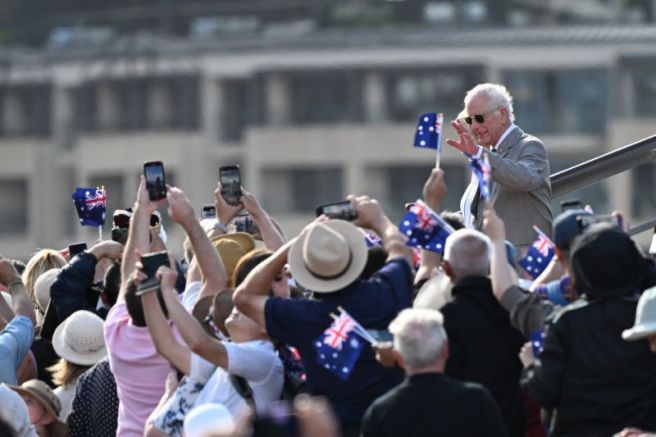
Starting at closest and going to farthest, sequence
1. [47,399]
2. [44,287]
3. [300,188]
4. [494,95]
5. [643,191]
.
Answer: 1. [47,399]
2. [494,95]
3. [44,287]
4. [643,191]
5. [300,188]

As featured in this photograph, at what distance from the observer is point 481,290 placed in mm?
9773

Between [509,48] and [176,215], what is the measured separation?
204 feet

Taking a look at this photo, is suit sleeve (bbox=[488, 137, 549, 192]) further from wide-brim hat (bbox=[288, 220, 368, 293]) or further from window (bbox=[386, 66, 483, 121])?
window (bbox=[386, 66, 483, 121])

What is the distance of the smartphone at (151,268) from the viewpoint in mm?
10266

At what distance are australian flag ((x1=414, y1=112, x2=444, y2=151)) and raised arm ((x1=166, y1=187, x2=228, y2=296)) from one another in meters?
1.37

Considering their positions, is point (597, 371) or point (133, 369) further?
point (133, 369)

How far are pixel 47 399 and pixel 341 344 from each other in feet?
7.52

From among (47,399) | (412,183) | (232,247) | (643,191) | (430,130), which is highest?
(430,130)

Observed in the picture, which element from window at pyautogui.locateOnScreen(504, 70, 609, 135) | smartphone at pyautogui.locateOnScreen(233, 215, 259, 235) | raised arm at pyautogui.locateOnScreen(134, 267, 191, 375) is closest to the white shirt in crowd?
raised arm at pyautogui.locateOnScreen(134, 267, 191, 375)

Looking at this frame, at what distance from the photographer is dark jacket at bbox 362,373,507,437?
8883 millimetres

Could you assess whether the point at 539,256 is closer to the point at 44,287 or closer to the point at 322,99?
the point at 44,287

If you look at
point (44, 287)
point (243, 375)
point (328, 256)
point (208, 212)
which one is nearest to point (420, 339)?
point (328, 256)

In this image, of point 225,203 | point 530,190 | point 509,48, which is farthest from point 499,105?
point 509,48

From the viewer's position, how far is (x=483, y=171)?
1034 centimetres
